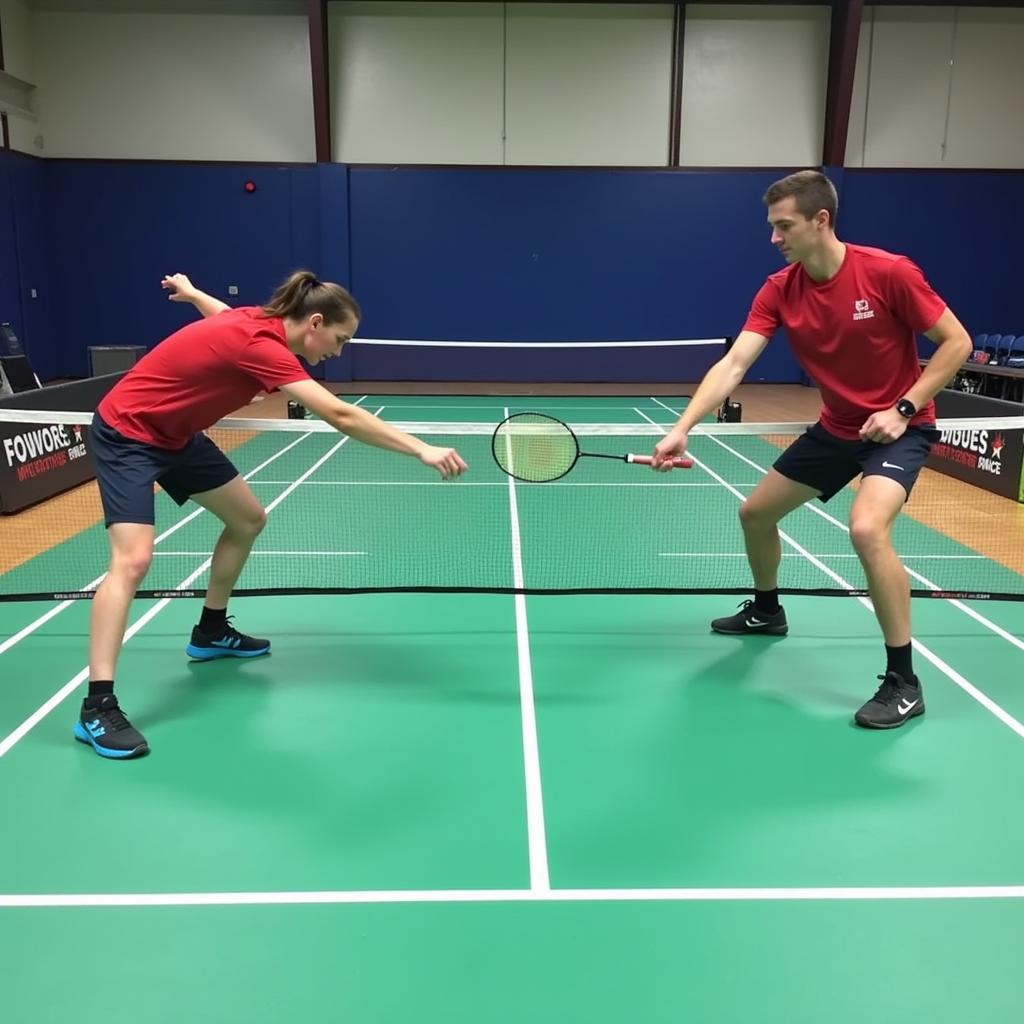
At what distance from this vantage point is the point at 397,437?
335cm

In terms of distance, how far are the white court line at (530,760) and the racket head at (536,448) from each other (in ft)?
0.17

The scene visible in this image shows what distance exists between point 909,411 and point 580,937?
2.26 metres

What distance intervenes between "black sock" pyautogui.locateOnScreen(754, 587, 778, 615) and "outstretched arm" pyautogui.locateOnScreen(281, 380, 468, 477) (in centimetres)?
194

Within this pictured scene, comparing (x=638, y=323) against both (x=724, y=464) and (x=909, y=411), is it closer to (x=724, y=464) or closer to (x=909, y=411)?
(x=724, y=464)

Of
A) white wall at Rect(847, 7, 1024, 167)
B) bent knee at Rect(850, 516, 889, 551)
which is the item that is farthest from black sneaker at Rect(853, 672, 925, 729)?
white wall at Rect(847, 7, 1024, 167)

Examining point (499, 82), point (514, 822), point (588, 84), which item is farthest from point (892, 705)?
point (499, 82)

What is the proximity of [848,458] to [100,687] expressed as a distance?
300 centimetres

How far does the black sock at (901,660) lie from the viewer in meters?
3.71

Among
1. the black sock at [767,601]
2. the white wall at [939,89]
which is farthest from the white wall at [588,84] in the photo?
the black sock at [767,601]

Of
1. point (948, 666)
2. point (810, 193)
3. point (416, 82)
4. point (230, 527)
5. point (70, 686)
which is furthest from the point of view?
point (416, 82)

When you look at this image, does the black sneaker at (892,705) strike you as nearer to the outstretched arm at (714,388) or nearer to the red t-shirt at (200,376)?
the outstretched arm at (714,388)

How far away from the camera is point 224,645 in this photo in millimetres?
4301

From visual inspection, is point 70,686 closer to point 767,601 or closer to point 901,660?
point 767,601

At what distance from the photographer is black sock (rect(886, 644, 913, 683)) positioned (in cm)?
371
